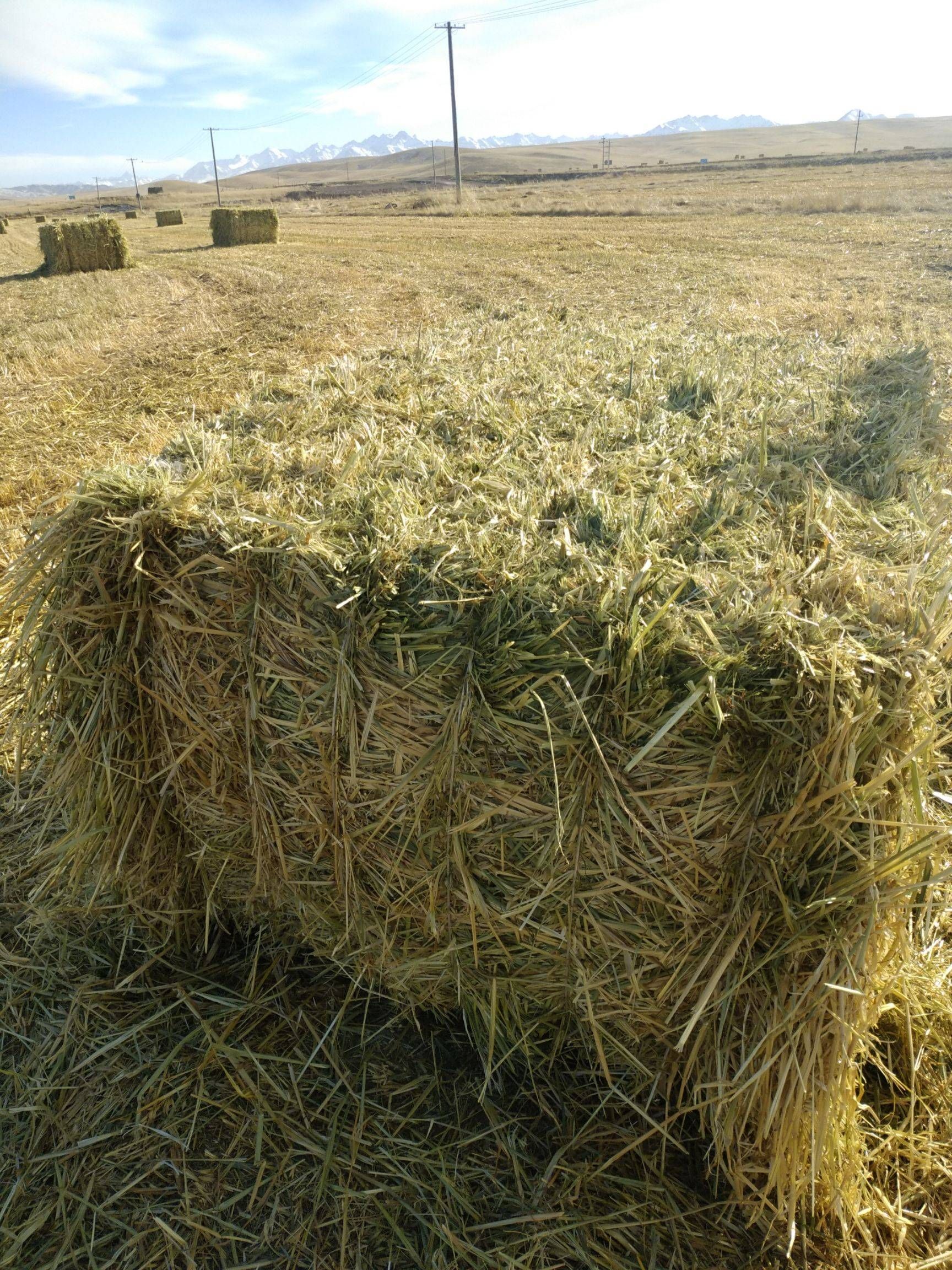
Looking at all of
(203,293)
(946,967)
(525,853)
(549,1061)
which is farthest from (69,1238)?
(203,293)

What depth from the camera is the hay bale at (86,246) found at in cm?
1833

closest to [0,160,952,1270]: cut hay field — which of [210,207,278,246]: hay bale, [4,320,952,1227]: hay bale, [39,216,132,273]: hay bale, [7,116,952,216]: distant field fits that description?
[4,320,952,1227]: hay bale

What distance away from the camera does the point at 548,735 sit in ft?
5.42

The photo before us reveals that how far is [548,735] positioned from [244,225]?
25.4m

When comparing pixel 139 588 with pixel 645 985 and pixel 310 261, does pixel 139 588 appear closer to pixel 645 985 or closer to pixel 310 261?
pixel 645 985

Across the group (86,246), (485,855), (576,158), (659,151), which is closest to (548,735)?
(485,855)

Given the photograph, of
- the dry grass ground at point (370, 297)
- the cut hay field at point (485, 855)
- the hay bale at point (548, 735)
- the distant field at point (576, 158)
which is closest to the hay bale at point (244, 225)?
the dry grass ground at point (370, 297)

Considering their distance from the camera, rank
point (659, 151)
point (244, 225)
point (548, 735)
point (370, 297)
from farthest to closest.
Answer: point (659, 151) → point (244, 225) → point (370, 297) → point (548, 735)

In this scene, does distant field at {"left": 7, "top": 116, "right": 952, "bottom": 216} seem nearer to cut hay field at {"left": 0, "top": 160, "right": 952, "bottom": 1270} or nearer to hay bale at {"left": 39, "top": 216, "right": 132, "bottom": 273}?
hay bale at {"left": 39, "top": 216, "right": 132, "bottom": 273}

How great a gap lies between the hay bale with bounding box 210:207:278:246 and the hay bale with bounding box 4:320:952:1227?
77.9ft

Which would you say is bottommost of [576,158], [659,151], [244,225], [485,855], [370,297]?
[485,855]

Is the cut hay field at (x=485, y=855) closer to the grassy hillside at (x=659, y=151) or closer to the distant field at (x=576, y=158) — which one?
the distant field at (x=576, y=158)

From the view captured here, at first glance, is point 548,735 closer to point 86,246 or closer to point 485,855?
point 485,855

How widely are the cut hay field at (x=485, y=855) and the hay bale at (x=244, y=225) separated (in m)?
23.5
